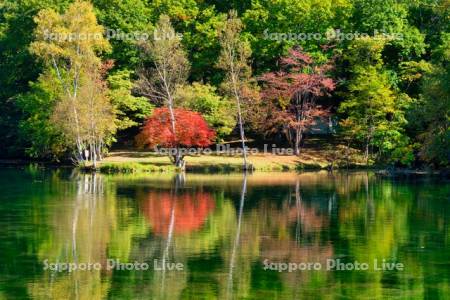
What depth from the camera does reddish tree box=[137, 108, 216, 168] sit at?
60.8m

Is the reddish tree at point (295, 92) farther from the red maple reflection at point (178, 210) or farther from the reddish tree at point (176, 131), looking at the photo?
the red maple reflection at point (178, 210)

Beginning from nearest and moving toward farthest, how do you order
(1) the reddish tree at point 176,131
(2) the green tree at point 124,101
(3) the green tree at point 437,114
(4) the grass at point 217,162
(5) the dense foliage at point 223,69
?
(3) the green tree at point 437,114 < (4) the grass at point 217,162 < (1) the reddish tree at point 176,131 < (5) the dense foliage at point 223,69 < (2) the green tree at point 124,101

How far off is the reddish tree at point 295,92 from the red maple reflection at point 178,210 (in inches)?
884

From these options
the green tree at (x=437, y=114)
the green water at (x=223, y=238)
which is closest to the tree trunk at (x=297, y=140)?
the green tree at (x=437, y=114)

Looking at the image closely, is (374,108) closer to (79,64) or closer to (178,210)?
(79,64)

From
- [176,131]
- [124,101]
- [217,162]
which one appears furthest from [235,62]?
[124,101]

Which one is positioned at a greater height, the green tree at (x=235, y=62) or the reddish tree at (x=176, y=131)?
the green tree at (x=235, y=62)

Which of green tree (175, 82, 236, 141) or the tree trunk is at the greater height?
green tree (175, 82, 236, 141)

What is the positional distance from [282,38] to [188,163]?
14025 millimetres

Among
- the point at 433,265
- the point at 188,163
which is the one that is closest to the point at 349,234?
the point at 433,265

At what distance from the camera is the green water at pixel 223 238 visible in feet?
69.2

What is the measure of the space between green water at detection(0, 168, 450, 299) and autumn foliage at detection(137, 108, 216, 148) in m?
11.1

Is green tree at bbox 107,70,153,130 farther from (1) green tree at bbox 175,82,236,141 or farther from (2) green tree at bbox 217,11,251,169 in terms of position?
(2) green tree at bbox 217,11,251,169

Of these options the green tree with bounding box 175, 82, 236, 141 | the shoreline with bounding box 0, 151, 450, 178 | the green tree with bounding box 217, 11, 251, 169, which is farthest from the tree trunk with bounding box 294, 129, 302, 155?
the green tree with bounding box 175, 82, 236, 141
